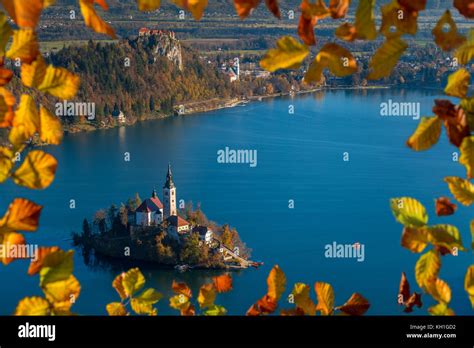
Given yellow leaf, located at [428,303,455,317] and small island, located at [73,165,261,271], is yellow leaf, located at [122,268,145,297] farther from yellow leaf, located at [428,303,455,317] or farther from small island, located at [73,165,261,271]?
small island, located at [73,165,261,271]

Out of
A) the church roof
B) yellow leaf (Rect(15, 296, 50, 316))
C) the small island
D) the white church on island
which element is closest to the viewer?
yellow leaf (Rect(15, 296, 50, 316))

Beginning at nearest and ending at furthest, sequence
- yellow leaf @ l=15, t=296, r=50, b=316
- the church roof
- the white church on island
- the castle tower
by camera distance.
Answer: yellow leaf @ l=15, t=296, r=50, b=316 → the white church on island → the church roof → the castle tower

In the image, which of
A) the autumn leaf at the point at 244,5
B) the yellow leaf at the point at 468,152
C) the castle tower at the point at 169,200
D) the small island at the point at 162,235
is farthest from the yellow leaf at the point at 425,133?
the castle tower at the point at 169,200

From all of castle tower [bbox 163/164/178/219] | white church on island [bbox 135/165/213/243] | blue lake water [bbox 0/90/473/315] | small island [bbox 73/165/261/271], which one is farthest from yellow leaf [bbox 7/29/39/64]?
castle tower [bbox 163/164/178/219]

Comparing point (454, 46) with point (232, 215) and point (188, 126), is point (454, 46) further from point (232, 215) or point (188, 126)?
point (188, 126)

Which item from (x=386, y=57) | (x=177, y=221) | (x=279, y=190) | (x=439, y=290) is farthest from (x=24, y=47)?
(x=279, y=190)

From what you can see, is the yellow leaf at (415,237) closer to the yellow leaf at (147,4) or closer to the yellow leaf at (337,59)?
the yellow leaf at (337,59)

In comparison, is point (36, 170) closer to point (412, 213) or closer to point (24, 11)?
point (24, 11)
